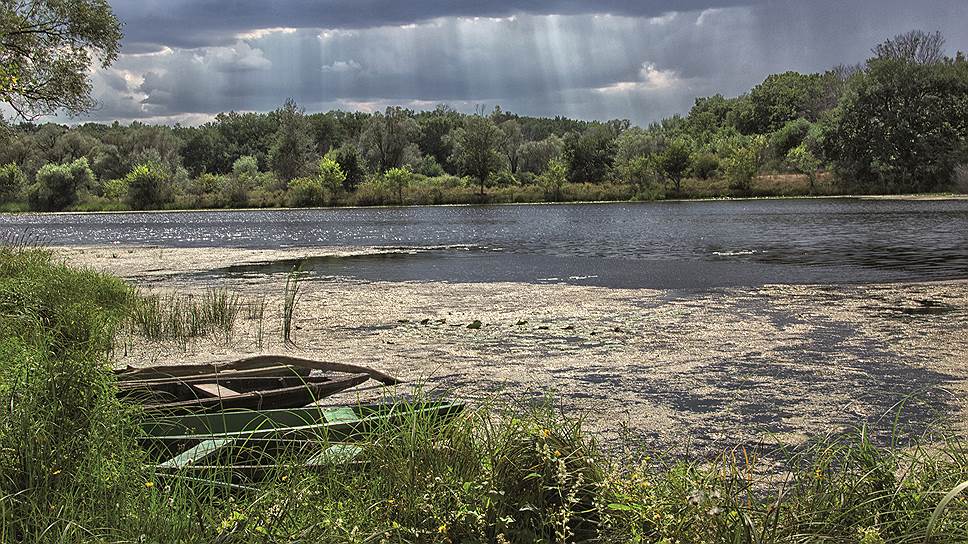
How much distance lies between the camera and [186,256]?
89.3 ft

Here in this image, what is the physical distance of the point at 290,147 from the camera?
100m

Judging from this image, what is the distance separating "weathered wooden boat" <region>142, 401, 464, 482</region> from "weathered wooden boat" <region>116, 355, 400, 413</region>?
259mm

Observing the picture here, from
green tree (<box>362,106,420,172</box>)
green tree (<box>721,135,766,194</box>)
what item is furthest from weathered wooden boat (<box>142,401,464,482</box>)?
green tree (<box>362,106,420,172</box>)

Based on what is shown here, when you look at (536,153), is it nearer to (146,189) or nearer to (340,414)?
(146,189)

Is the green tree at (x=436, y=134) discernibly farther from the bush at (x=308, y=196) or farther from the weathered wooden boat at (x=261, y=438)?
the weathered wooden boat at (x=261, y=438)

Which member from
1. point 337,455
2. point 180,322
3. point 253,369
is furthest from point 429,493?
point 180,322

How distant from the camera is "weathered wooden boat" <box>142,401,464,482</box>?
4324mm

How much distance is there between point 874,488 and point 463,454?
194 cm

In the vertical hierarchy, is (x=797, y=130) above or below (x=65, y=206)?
above

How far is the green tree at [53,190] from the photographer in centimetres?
8931

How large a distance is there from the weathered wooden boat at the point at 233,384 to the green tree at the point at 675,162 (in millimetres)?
73874

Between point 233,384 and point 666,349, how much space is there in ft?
18.5

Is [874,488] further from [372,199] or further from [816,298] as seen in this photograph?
[372,199]

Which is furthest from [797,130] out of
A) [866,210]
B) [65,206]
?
[65,206]
